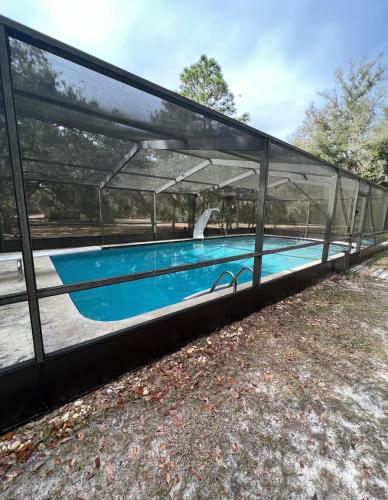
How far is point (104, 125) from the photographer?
10.8 ft

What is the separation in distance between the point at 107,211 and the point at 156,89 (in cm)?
722

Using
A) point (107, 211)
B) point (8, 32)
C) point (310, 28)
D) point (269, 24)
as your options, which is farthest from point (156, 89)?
point (107, 211)

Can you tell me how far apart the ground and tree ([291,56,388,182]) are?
45.5 feet

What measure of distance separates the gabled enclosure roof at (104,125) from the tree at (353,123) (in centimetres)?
1031

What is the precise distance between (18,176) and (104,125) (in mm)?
2347

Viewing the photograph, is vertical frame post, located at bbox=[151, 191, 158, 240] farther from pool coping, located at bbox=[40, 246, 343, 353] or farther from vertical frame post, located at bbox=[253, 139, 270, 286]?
vertical frame post, located at bbox=[253, 139, 270, 286]

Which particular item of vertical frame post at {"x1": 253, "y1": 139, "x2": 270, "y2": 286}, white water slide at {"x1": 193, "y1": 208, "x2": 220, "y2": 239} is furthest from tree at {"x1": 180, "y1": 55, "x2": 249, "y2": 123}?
vertical frame post at {"x1": 253, "y1": 139, "x2": 270, "y2": 286}

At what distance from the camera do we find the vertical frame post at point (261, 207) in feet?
9.49

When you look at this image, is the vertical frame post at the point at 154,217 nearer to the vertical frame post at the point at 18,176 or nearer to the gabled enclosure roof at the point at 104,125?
the gabled enclosure roof at the point at 104,125

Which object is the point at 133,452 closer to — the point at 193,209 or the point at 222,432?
the point at 222,432

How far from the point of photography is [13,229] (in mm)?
5328

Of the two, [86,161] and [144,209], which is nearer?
[86,161]

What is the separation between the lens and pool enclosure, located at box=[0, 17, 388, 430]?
1567 mm

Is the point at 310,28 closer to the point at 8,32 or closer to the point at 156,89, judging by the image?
the point at 156,89
